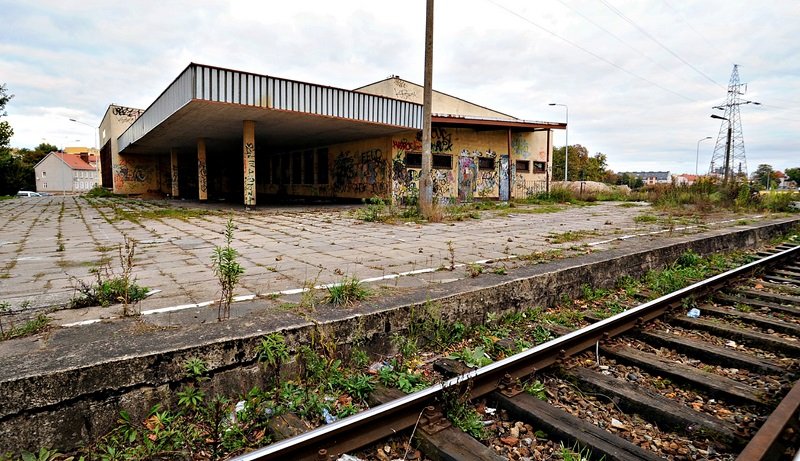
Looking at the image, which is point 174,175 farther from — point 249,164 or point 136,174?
point 249,164

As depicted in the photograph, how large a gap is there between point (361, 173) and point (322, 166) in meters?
3.85

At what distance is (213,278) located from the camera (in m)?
4.35

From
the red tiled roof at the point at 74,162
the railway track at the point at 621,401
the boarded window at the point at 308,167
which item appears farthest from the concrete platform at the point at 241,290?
the red tiled roof at the point at 74,162

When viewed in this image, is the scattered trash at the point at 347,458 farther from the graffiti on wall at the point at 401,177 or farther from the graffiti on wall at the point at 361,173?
the graffiti on wall at the point at 361,173

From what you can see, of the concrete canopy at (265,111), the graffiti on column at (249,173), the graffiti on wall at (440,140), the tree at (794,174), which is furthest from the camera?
the tree at (794,174)

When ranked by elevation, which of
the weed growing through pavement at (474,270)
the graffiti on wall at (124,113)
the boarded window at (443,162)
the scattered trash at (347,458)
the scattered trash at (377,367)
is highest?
the graffiti on wall at (124,113)

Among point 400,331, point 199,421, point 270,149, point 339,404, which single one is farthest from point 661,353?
point 270,149

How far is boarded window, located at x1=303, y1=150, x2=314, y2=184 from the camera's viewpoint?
24.5 m

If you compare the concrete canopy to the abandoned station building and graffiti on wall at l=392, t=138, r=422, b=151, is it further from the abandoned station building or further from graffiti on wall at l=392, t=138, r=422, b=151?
graffiti on wall at l=392, t=138, r=422, b=151

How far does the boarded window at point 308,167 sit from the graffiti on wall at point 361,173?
2.32 metres

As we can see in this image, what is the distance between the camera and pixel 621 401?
8.79 ft

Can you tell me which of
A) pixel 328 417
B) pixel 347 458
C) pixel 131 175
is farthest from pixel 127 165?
pixel 347 458

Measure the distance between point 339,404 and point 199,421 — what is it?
76 centimetres

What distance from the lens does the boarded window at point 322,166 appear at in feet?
76.6
